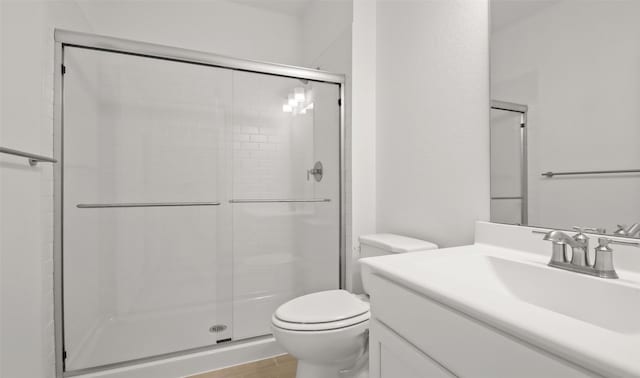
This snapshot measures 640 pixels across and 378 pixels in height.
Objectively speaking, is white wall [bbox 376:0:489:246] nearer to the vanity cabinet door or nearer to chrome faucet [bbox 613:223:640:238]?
chrome faucet [bbox 613:223:640:238]

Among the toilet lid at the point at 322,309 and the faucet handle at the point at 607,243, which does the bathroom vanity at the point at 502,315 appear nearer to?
the faucet handle at the point at 607,243

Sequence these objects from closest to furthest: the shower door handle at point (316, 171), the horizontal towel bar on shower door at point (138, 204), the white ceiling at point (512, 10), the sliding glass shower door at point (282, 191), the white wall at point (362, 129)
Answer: the white ceiling at point (512, 10)
the horizontal towel bar on shower door at point (138, 204)
the white wall at point (362, 129)
the sliding glass shower door at point (282, 191)
the shower door handle at point (316, 171)

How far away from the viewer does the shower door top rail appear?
137 cm

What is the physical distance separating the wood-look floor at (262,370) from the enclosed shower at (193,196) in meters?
0.16

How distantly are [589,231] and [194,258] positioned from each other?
2.03 m

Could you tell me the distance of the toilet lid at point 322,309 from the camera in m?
1.21

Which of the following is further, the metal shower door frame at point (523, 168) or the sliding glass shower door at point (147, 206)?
the sliding glass shower door at point (147, 206)

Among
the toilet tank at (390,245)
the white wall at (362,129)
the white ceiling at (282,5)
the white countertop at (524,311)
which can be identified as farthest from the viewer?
the white ceiling at (282,5)

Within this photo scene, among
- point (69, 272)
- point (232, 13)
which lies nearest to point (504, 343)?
point (69, 272)

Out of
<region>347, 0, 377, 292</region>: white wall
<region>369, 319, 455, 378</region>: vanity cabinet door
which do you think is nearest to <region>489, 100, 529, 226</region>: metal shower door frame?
<region>369, 319, 455, 378</region>: vanity cabinet door

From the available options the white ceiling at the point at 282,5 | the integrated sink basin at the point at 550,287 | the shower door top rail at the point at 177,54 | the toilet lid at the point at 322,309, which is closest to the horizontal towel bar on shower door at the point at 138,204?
the shower door top rail at the point at 177,54

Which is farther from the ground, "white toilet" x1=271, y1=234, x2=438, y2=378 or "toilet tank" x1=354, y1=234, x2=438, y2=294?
"toilet tank" x1=354, y1=234, x2=438, y2=294

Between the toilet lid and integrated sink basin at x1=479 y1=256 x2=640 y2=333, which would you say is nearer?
integrated sink basin at x1=479 y1=256 x2=640 y2=333

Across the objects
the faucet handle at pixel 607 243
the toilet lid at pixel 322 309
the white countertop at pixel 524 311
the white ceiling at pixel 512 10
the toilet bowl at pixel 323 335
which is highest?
the white ceiling at pixel 512 10
